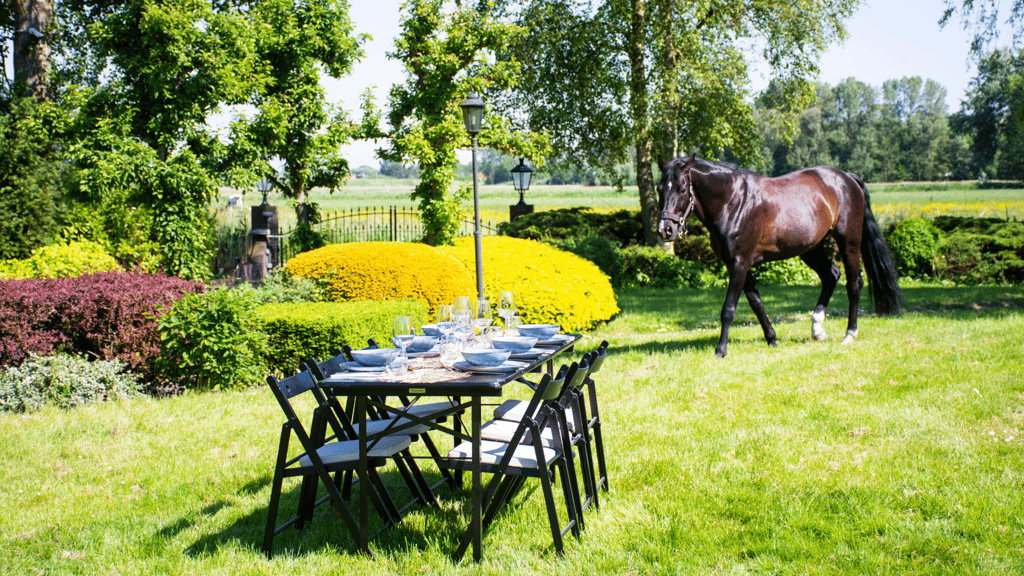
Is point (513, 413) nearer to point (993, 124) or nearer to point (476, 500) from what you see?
point (476, 500)

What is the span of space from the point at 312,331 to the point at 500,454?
4.91 meters

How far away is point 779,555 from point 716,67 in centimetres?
1723

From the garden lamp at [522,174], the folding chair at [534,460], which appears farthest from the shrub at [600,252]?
the folding chair at [534,460]

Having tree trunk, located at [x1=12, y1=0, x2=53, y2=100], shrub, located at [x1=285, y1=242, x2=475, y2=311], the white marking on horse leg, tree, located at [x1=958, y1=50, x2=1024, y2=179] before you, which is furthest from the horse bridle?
tree, located at [x1=958, y1=50, x2=1024, y2=179]

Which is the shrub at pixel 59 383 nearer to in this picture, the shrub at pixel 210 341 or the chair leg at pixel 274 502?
the shrub at pixel 210 341

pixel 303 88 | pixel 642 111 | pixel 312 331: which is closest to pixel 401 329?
pixel 312 331

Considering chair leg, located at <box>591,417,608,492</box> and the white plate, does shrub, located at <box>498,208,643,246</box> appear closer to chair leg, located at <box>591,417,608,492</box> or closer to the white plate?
the white plate

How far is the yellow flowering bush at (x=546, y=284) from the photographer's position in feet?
36.3

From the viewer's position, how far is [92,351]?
7824 millimetres

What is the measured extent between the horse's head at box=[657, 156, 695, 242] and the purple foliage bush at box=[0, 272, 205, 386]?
5470mm

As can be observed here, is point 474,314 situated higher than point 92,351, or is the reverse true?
point 474,314

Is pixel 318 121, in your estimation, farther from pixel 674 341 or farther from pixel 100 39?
pixel 674 341

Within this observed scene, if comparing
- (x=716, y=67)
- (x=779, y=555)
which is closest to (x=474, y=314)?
(x=779, y=555)

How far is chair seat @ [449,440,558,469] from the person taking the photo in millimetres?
3666
